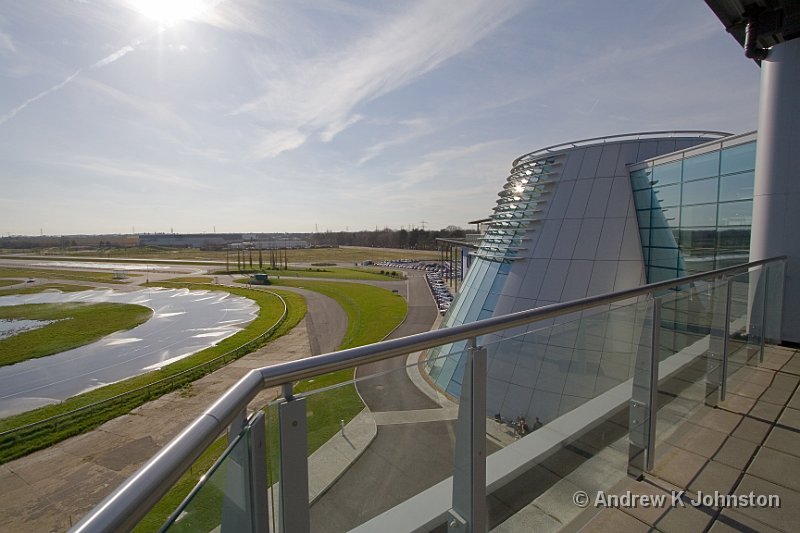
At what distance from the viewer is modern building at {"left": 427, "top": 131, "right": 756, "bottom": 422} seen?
12.3m

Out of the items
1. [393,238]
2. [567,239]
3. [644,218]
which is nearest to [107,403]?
[567,239]

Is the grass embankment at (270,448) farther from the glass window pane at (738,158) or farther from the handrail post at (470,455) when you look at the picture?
the glass window pane at (738,158)

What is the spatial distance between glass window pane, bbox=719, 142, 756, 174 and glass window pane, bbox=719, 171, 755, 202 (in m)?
0.19

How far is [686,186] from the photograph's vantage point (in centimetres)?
1356

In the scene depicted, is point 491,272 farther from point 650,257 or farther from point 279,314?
point 279,314

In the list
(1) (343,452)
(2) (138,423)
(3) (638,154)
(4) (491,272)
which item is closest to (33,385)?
(2) (138,423)

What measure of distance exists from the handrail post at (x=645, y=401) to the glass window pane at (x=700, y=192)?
12.7m

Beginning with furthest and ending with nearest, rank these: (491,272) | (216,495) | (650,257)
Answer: (491,272) → (650,257) → (216,495)

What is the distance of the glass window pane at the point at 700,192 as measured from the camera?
12.6 m

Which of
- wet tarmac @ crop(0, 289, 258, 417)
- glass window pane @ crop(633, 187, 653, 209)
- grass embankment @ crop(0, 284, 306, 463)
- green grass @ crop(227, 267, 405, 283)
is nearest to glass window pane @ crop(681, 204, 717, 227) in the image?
glass window pane @ crop(633, 187, 653, 209)

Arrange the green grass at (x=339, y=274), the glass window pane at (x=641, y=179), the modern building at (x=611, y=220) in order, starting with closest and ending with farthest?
1. the modern building at (x=611, y=220)
2. the glass window pane at (x=641, y=179)
3. the green grass at (x=339, y=274)

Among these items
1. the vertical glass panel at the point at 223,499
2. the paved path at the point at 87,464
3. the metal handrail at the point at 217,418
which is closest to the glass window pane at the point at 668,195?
the paved path at the point at 87,464

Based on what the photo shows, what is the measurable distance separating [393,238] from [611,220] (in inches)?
5294

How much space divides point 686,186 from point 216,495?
16.3 metres
